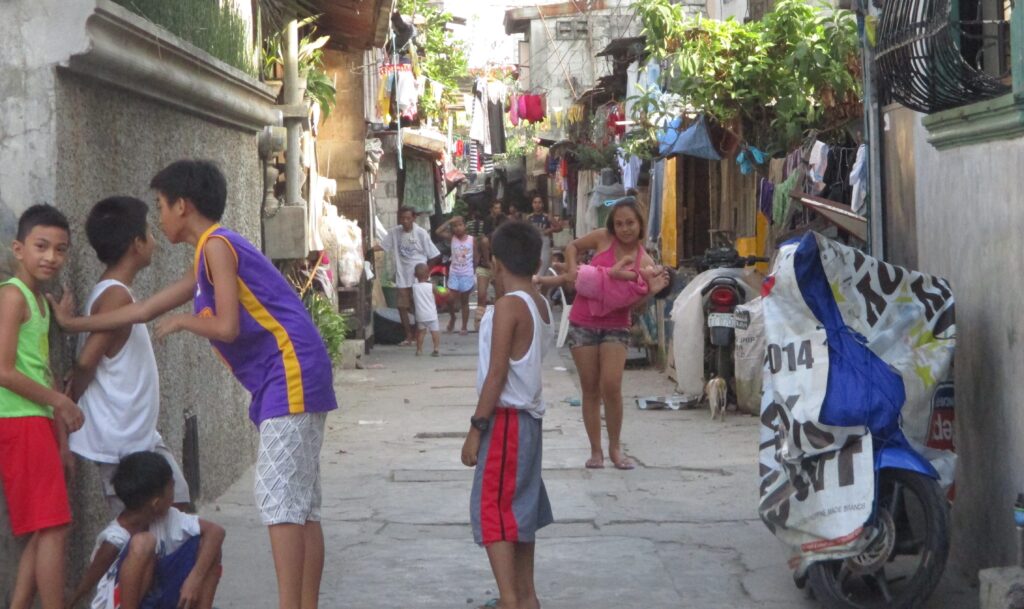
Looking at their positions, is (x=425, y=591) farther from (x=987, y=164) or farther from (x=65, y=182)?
(x=987, y=164)

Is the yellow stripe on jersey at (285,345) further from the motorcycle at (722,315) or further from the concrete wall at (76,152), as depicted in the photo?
the motorcycle at (722,315)

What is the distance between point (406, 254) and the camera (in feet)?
61.7

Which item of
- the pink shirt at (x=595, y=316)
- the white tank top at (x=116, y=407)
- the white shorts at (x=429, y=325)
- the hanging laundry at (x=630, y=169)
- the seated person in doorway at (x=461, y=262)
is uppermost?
the hanging laundry at (x=630, y=169)

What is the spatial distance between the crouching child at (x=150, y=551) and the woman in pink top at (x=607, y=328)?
3963 millimetres

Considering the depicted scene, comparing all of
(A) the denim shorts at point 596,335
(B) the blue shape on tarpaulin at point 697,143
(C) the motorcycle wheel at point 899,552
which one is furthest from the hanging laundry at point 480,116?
(C) the motorcycle wheel at point 899,552

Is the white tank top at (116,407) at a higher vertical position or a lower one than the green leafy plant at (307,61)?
lower

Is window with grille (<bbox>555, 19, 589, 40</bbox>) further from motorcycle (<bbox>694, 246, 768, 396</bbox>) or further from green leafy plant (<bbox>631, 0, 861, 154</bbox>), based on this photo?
motorcycle (<bbox>694, 246, 768, 396</bbox>)

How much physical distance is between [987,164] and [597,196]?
17684 millimetres

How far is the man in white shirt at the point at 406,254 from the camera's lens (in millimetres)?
18531

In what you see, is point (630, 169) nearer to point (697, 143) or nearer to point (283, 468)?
point (697, 143)

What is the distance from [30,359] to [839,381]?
2.93 metres

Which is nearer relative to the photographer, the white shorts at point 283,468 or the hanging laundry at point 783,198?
the white shorts at point 283,468

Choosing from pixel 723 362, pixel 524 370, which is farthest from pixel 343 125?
pixel 524 370

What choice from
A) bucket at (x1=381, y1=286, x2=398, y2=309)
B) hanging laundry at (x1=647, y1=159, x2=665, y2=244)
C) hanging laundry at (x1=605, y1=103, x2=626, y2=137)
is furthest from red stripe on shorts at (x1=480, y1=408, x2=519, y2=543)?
bucket at (x1=381, y1=286, x2=398, y2=309)
